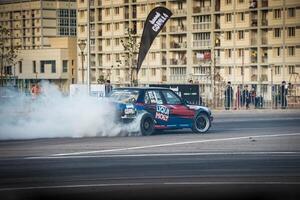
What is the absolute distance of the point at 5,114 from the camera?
25.1 metres

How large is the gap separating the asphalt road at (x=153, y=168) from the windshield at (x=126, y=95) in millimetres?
1237

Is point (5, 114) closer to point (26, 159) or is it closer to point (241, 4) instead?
point (26, 159)

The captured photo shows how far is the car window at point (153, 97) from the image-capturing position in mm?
24047

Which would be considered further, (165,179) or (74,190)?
(165,179)

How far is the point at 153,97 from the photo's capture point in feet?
79.5

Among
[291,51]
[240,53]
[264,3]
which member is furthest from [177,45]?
[291,51]

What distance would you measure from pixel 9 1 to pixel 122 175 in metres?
99.5

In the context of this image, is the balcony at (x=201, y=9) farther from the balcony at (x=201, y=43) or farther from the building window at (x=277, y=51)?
the building window at (x=277, y=51)

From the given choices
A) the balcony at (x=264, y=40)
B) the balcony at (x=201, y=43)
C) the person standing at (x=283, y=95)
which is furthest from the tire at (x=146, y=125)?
the balcony at (x=201, y=43)

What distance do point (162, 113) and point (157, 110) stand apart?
0.90 feet

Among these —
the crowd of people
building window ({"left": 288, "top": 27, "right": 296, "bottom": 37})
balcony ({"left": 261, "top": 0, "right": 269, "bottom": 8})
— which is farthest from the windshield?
balcony ({"left": 261, "top": 0, "right": 269, "bottom": 8})

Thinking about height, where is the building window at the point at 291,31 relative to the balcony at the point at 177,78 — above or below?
above

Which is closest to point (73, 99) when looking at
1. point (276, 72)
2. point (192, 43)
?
point (276, 72)

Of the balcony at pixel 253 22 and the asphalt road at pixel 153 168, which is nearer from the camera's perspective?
the asphalt road at pixel 153 168
